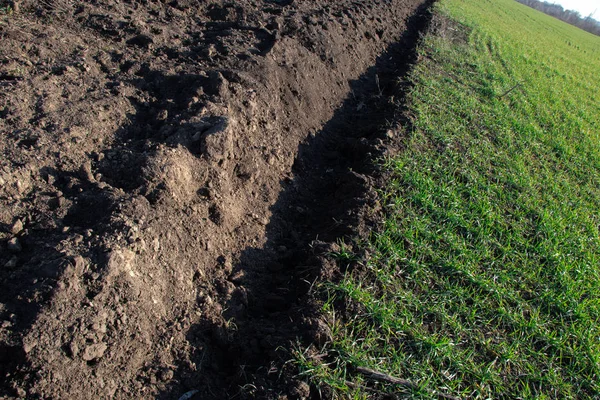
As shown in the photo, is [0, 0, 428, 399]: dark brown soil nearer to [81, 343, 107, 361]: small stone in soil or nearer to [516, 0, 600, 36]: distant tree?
[81, 343, 107, 361]: small stone in soil

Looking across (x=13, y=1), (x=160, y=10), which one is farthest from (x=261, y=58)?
(x=13, y=1)

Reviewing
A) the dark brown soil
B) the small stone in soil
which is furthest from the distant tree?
the small stone in soil

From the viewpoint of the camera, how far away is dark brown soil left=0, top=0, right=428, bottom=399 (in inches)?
84.4

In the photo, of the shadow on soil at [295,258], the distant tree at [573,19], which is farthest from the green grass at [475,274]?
the distant tree at [573,19]

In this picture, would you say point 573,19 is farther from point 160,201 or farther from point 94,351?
point 94,351

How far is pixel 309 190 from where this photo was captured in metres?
4.26

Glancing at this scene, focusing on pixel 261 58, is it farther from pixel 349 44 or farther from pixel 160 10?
pixel 349 44

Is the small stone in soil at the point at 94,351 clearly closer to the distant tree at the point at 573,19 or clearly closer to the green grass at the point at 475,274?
the green grass at the point at 475,274

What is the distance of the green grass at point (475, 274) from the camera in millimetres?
2551

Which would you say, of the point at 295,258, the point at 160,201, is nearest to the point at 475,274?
the point at 295,258

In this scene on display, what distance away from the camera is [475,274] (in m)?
3.26

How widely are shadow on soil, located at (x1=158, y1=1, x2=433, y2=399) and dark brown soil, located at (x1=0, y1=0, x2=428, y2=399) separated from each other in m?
0.01

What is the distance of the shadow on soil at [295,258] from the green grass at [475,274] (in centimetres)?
20

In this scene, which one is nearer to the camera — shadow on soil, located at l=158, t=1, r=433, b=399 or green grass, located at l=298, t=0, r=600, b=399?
shadow on soil, located at l=158, t=1, r=433, b=399
